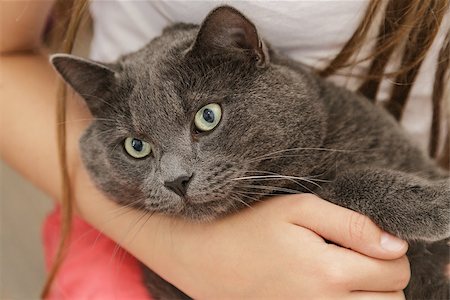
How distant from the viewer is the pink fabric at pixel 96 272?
46.4 inches

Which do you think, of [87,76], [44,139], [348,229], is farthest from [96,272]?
[348,229]

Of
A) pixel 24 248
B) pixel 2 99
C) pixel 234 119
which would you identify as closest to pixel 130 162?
pixel 234 119

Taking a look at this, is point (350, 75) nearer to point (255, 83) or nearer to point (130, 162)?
point (255, 83)

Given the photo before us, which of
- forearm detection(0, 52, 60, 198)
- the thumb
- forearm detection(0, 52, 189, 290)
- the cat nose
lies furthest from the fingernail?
forearm detection(0, 52, 60, 198)

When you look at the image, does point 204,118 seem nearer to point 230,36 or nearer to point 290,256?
point 230,36

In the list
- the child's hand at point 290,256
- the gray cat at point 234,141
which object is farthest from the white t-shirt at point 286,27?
the child's hand at point 290,256

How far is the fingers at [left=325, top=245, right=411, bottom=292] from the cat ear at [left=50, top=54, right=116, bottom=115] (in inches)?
20.2

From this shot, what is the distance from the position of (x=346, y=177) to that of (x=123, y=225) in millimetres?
465

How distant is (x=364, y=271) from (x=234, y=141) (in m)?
0.32

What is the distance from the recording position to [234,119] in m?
0.97

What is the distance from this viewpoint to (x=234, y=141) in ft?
3.14

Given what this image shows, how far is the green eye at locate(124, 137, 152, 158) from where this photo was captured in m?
1.02

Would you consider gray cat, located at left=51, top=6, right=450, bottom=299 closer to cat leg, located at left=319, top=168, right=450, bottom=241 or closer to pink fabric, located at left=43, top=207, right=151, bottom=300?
cat leg, located at left=319, top=168, right=450, bottom=241

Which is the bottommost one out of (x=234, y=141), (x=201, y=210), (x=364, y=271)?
(x=364, y=271)
